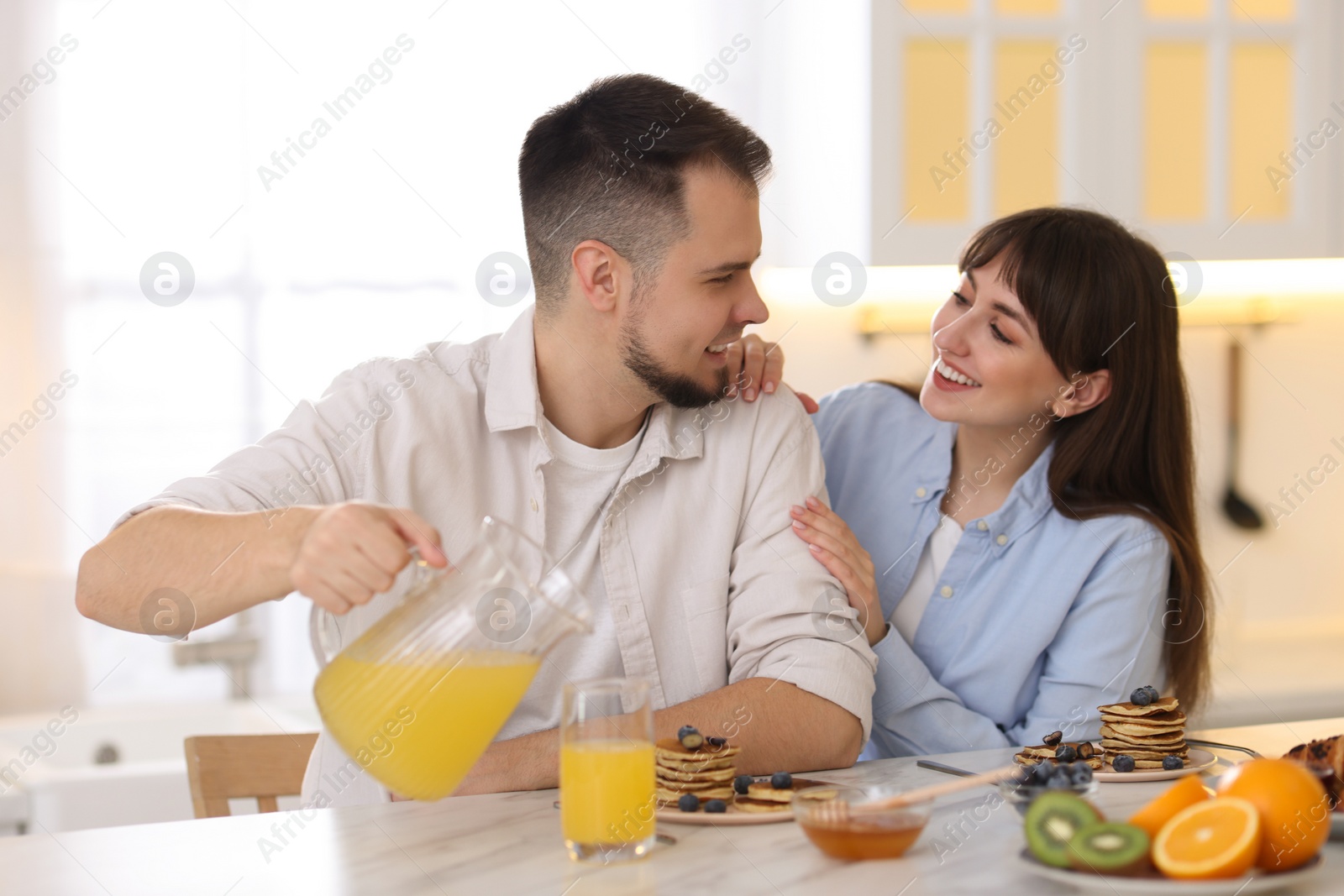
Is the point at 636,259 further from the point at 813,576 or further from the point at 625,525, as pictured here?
the point at 813,576

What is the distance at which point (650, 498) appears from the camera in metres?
1.62

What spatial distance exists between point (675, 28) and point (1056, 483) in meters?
1.67

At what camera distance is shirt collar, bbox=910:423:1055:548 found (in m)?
1.80

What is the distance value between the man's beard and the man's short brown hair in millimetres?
82

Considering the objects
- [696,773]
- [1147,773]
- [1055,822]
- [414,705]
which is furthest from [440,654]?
[1147,773]

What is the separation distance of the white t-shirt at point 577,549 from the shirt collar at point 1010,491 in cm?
52

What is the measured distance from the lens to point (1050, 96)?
98.3 inches

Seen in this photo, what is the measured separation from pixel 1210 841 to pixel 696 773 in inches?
18.5

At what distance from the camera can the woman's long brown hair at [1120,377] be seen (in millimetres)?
1816

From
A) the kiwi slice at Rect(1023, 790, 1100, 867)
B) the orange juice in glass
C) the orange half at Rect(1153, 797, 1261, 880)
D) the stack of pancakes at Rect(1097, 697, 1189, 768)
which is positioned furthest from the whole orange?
the orange juice in glass

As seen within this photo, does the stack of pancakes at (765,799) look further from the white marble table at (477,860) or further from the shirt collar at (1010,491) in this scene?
the shirt collar at (1010,491)

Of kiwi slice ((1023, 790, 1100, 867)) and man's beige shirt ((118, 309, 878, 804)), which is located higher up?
man's beige shirt ((118, 309, 878, 804))

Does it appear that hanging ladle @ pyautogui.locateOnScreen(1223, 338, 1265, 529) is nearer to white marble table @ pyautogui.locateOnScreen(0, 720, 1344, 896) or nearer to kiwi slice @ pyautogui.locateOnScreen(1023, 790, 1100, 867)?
white marble table @ pyautogui.locateOnScreen(0, 720, 1344, 896)

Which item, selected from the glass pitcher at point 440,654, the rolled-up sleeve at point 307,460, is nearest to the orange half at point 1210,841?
the glass pitcher at point 440,654
